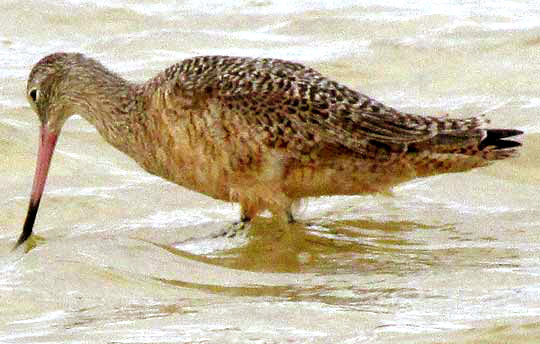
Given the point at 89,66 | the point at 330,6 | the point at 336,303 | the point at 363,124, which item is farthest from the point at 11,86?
the point at 336,303

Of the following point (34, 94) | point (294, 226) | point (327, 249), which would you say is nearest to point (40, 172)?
point (34, 94)

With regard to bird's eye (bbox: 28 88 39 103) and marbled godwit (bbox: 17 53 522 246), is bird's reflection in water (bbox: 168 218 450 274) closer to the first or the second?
marbled godwit (bbox: 17 53 522 246)

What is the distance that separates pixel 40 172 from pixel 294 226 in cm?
135

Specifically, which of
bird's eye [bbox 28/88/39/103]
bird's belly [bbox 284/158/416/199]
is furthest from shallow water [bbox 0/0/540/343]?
bird's eye [bbox 28/88/39/103]

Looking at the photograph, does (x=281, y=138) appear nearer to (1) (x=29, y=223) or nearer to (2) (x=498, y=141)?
(2) (x=498, y=141)

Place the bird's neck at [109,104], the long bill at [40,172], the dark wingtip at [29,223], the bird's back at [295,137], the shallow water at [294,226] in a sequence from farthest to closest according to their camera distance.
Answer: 1. the bird's neck at [109,104]
2. the long bill at [40,172]
3. the dark wingtip at [29,223]
4. the bird's back at [295,137]
5. the shallow water at [294,226]

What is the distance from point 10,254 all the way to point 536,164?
9.40ft

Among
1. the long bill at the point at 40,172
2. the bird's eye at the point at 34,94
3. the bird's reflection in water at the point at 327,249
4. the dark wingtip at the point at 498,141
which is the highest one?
the bird's eye at the point at 34,94

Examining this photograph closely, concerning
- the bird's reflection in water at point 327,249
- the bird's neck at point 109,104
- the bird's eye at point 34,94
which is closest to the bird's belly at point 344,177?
the bird's reflection in water at point 327,249

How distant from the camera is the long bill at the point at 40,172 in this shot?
24.5 feet

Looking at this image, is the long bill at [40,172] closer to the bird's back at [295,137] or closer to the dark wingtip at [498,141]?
the bird's back at [295,137]

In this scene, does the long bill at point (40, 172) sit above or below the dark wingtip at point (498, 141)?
below

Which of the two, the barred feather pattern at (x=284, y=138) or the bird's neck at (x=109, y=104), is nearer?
the barred feather pattern at (x=284, y=138)

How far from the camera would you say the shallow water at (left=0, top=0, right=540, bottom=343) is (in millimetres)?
5586
